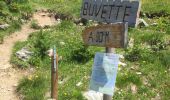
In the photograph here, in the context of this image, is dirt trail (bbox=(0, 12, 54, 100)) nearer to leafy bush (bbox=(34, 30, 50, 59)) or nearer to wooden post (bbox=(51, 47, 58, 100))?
leafy bush (bbox=(34, 30, 50, 59))

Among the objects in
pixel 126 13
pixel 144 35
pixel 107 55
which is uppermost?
pixel 126 13

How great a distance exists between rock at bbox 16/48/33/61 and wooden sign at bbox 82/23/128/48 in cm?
734

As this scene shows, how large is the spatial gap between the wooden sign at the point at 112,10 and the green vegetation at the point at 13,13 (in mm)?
9978

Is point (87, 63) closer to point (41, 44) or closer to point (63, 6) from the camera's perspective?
point (41, 44)

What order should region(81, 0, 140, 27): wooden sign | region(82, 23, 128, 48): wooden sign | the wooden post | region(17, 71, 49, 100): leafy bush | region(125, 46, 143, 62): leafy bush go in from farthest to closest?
1. region(125, 46, 143, 62): leafy bush
2. region(17, 71, 49, 100): leafy bush
3. the wooden post
4. region(82, 23, 128, 48): wooden sign
5. region(81, 0, 140, 27): wooden sign

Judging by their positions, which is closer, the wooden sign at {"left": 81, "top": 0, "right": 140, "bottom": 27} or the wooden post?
the wooden sign at {"left": 81, "top": 0, "right": 140, "bottom": 27}

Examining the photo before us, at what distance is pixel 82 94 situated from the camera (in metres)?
10.8

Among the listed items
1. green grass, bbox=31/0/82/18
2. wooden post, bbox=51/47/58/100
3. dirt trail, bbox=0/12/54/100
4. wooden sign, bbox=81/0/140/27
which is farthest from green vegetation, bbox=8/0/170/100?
wooden sign, bbox=81/0/140/27

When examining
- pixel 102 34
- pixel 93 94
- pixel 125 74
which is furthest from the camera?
pixel 125 74

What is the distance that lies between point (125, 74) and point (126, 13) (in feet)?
20.0

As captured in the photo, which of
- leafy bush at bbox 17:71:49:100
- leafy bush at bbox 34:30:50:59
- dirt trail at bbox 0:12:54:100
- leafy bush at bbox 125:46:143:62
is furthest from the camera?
leafy bush at bbox 34:30:50:59

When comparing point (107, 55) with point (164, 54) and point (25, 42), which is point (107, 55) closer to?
point (164, 54)

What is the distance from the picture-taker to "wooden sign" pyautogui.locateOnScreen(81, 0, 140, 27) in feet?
18.3

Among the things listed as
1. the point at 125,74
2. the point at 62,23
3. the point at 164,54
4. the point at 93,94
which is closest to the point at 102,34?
the point at 93,94
